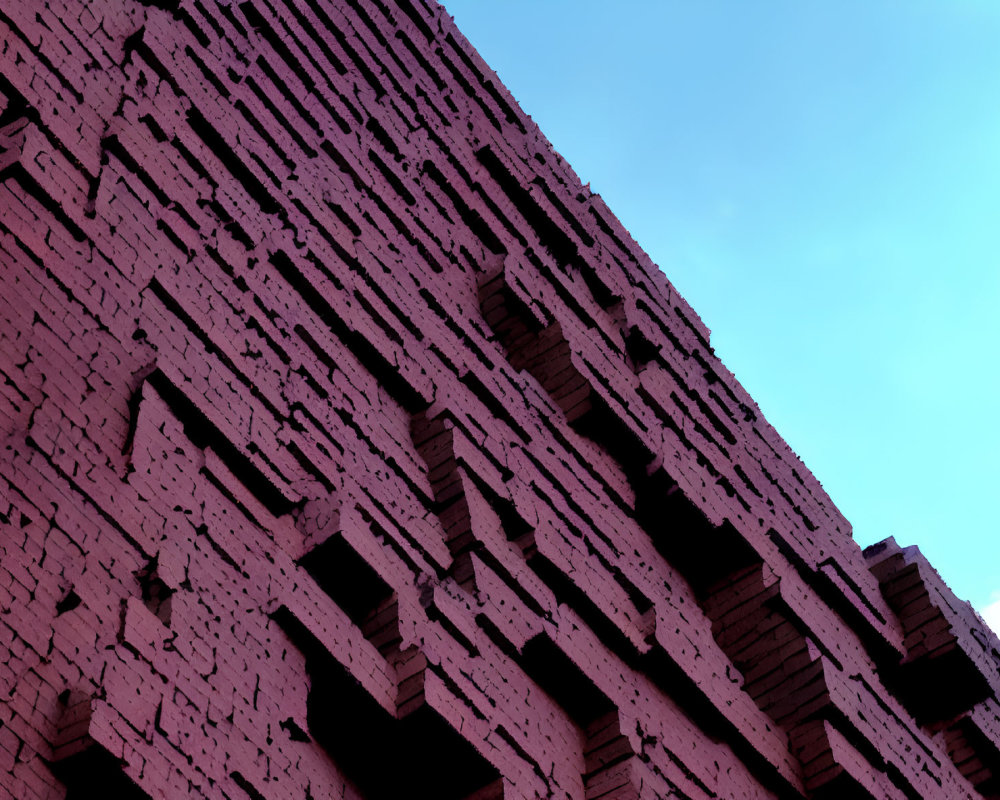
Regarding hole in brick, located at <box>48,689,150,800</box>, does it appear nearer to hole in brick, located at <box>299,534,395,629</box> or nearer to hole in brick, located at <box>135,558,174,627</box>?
hole in brick, located at <box>135,558,174,627</box>

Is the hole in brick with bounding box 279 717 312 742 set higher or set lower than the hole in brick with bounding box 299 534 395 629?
lower

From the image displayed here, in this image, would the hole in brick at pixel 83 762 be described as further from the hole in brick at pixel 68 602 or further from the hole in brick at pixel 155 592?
the hole in brick at pixel 155 592

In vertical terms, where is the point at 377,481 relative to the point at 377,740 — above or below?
above

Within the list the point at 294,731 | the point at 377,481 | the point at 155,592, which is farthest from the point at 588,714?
the point at 155,592

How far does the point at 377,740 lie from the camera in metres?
3.16

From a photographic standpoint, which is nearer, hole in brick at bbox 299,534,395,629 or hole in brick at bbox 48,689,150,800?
hole in brick at bbox 48,689,150,800

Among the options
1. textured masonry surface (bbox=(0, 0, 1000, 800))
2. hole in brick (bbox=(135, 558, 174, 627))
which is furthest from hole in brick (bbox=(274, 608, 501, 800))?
hole in brick (bbox=(135, 558, 174, 627))

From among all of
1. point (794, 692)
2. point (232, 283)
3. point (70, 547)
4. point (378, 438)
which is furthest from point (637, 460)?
point (70, 547)

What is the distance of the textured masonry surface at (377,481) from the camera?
109 inches

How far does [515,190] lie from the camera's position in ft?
17.3

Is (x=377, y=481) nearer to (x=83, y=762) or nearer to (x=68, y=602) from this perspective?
(x=68, y=602)

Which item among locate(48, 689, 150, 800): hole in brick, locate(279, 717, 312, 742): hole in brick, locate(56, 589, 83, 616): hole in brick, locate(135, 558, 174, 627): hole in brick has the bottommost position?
locate(48, 689, 150, 800): hole in brick

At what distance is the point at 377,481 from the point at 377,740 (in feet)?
2.31

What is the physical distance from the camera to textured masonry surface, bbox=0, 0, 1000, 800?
2.77 metres
